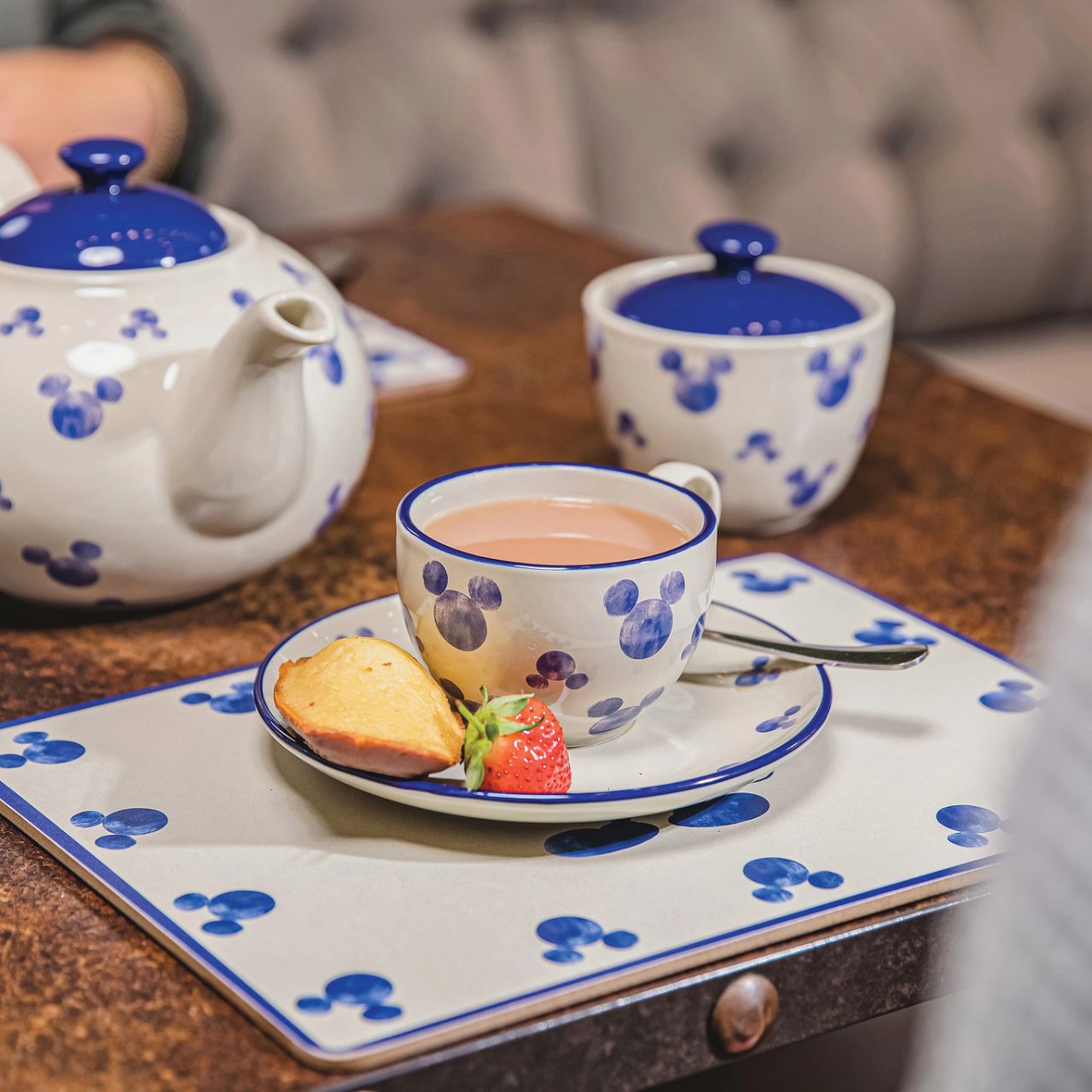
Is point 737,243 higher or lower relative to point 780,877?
higher

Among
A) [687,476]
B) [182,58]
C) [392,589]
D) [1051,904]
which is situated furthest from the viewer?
[182,58]

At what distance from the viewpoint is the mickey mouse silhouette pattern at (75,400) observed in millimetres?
620

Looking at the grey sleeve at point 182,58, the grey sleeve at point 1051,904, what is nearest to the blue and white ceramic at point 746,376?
the grey sleeve at point 1051,904

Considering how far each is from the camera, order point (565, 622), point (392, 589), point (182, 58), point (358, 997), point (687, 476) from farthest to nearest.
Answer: point (182, 58), point (392, 589), point (687, 476), point (565, 622), point (358, 997)

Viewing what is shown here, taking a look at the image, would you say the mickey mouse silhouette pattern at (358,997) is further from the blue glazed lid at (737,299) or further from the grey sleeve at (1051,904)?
the blue glazed lid at (737,299)

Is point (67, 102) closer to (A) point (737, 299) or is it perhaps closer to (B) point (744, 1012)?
(A) point (737, 299)

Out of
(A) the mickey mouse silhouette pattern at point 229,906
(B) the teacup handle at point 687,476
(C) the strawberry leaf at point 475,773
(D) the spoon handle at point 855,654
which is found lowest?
(A) the mickey mouse silhouette pattern at point 229,906

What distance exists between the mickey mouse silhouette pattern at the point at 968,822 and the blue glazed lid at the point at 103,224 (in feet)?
1.26

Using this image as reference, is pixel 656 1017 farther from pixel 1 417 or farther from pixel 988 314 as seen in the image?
pixel 988 314

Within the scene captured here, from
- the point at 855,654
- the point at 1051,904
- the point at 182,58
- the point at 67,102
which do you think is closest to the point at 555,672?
the point at 855,654

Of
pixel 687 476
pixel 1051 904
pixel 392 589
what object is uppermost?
pixel 1051 904

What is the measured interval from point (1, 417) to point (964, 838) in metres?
0.41

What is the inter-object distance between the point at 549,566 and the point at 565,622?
0.02 m

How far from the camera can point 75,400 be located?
62cm
